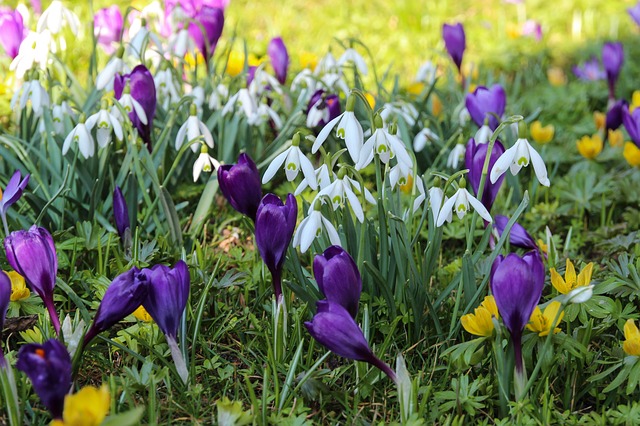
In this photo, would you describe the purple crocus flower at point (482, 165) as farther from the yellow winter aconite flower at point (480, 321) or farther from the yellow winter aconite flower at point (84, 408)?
the yellow winter aconite flower at point (84, 408)

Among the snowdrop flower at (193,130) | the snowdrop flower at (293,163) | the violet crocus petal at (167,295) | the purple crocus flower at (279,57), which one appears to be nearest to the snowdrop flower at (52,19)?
the snowdrop flower at (193,130)

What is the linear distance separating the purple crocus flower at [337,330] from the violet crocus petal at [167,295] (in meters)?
0.27

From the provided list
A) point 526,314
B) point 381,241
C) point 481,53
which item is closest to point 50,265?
point 381,241

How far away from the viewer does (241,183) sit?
1747 millimetres

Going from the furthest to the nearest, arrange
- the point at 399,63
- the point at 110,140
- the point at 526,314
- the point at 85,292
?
1. the point at 399,63
2. the point at 110,140
3. the point at 85,292
4. the point at 526,314

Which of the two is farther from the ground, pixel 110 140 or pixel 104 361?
pixel 110 140

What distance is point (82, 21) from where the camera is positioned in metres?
4.34

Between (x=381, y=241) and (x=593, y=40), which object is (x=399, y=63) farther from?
(x=381, y=241)

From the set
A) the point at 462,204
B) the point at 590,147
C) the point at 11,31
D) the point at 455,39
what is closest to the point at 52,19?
the point at 11,31

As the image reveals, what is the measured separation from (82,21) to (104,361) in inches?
124

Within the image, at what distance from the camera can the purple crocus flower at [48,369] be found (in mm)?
1251

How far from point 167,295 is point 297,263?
0.36 meters

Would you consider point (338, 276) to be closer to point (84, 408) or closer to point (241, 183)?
point (241, 183)

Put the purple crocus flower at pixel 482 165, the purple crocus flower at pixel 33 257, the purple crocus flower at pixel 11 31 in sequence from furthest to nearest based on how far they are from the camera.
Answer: the purple crocus flower at pixel 11 31
the purple crocus flower at pixel 482 165
the purple crocus flower at pixel 33 257
